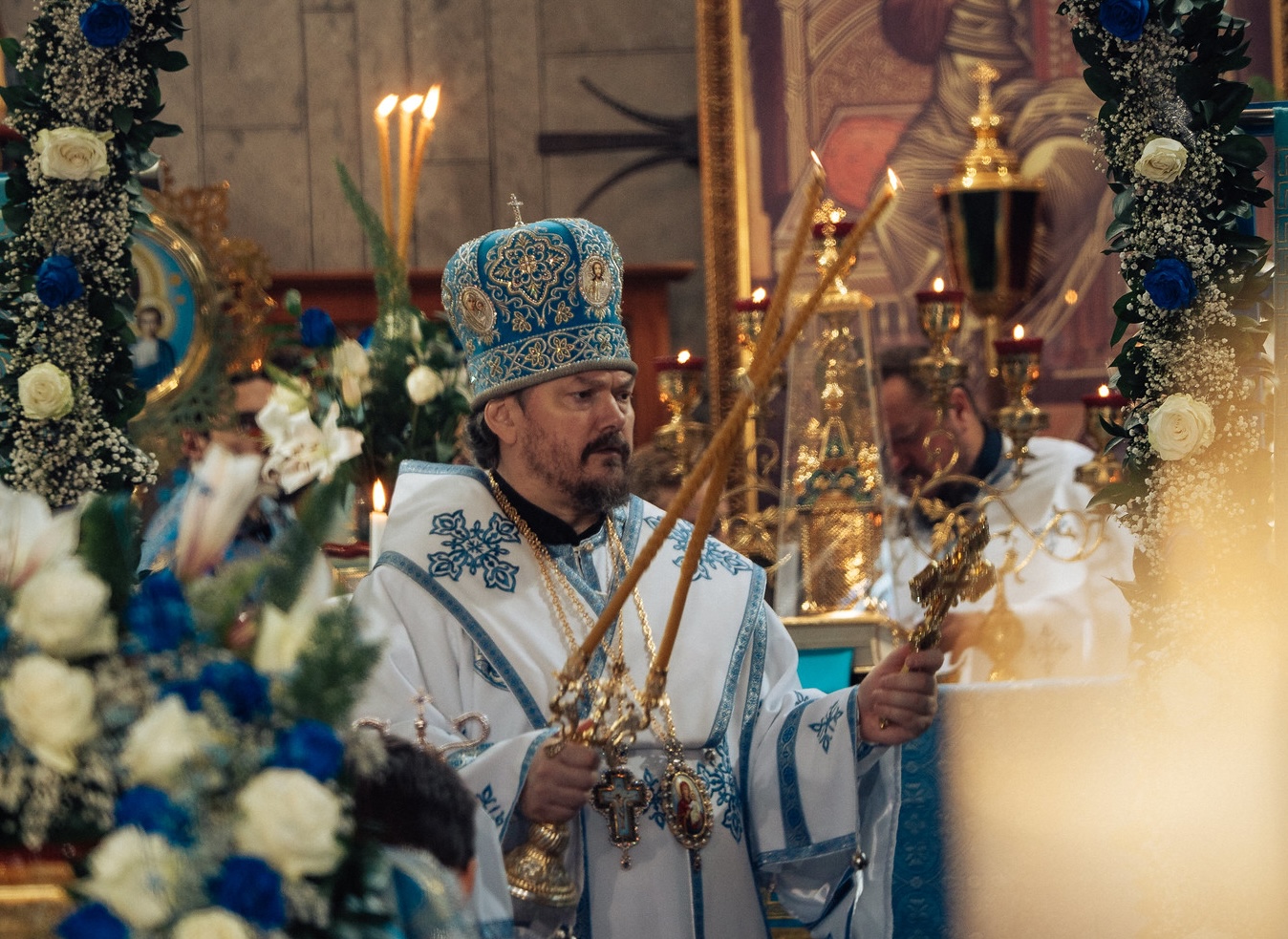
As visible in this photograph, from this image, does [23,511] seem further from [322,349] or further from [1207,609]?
[322,349]

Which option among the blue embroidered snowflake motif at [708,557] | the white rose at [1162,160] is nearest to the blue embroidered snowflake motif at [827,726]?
the blue embroidered snowflake motif at [708,557]

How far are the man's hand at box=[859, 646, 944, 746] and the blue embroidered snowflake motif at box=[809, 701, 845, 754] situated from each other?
0.09 meters

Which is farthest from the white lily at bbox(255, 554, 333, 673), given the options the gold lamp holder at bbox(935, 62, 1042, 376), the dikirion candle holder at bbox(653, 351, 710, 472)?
the gold lamp holder at bbox(935, 62, 1042, 376)

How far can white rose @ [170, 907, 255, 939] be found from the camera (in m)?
1.25

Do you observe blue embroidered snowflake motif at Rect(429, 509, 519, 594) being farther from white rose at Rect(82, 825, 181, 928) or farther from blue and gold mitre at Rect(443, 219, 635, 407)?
white rose at Rect(82, 825, 181, 928)

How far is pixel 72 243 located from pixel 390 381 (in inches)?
44.6

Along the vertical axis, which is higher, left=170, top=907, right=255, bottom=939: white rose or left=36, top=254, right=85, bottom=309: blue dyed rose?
left=36, top=254, right=85, bottom=309: blue dyed rose

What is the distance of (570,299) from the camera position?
10.2 ft

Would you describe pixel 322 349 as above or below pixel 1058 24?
below

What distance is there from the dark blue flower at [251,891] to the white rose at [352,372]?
2972mm

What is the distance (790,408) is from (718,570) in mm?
1721

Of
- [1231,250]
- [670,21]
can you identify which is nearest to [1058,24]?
[670,21]

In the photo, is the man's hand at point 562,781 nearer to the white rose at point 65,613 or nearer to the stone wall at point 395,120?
the white rose at point 65,613

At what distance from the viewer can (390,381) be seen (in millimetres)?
4211
